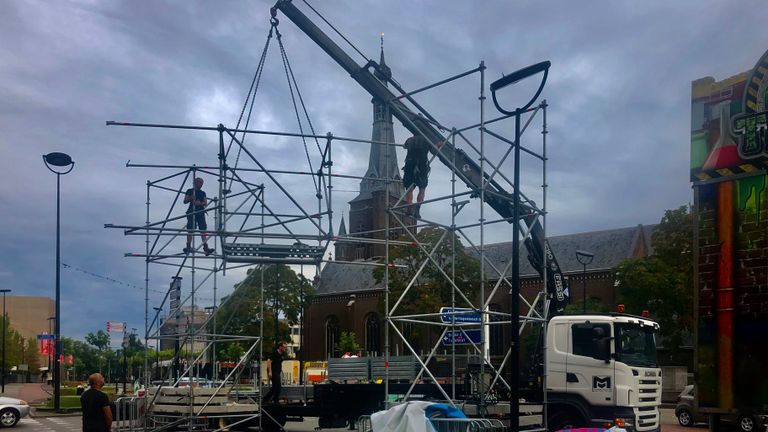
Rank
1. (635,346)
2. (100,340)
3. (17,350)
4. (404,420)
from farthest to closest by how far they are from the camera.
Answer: (100,340), (17,350), (635,346), (404,420)

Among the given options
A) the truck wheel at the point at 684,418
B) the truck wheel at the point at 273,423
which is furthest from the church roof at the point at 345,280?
the truck wheel at the point at 273,423

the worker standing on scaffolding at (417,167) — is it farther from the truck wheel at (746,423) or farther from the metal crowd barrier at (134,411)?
the truck wheel at (746,423)

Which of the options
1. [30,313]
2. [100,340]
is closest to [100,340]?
[100,340]

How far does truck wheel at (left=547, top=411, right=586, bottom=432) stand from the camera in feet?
52.7

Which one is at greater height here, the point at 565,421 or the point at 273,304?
the point at 273,304

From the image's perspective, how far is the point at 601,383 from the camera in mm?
15742

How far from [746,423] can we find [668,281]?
3349 centimetres

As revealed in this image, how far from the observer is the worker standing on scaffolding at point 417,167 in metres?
16.4

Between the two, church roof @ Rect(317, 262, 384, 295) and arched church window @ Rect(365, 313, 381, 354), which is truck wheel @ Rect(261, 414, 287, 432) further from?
church roof @ Rect(317, 262, 384, 295)

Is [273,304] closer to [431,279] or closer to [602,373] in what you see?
[431,279]

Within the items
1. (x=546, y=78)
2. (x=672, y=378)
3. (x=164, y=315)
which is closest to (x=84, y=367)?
(x=672, y=378)

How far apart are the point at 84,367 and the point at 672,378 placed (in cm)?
12373

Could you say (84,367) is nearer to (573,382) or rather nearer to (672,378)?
(672,378)

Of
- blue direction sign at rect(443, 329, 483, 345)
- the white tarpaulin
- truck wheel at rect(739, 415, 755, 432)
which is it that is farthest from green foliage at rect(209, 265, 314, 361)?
truck wheel at rect(739, 415, 755, 432)
